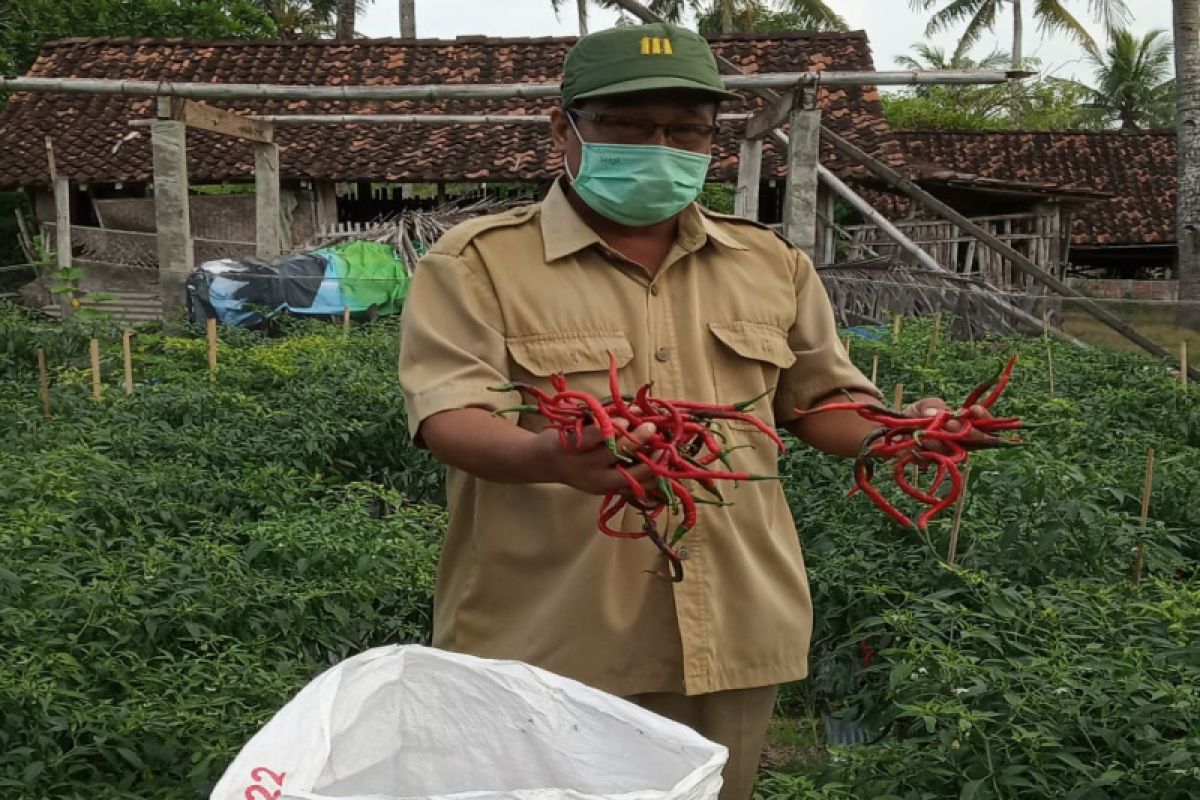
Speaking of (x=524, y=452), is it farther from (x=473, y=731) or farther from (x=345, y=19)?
(x=345, y=19)

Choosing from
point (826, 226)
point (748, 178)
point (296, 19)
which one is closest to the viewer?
point (748, 178)

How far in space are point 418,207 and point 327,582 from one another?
1525 centimetres

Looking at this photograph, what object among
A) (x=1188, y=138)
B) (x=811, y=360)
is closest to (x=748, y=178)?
(x=1188, y=138)

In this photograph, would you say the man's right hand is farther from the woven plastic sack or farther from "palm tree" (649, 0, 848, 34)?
"palm tree" (649, 0, 848, 34)

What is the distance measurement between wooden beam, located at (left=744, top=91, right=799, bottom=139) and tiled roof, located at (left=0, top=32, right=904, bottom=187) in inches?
176

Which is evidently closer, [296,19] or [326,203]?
[326,203]

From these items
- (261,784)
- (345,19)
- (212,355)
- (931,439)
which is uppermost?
(345,19)

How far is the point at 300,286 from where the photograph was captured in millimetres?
12703

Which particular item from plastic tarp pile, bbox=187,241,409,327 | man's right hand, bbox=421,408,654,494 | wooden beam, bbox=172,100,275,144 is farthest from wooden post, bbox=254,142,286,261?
man's right hand, bbox=421,408,654,494

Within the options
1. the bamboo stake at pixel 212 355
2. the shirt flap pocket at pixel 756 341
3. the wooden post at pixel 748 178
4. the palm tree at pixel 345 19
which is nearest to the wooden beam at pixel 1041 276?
the wooden post at pixel 748 178

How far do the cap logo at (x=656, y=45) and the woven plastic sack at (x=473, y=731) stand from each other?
939 mm

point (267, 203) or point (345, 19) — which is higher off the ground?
point (345, 19)

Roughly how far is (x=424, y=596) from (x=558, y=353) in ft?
7.55

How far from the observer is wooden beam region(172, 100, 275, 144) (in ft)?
38.8
